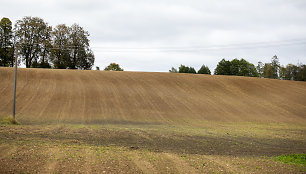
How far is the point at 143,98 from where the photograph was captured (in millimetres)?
36500

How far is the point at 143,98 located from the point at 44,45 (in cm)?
4010

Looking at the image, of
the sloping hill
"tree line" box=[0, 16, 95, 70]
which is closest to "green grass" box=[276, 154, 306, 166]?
the sloping hill

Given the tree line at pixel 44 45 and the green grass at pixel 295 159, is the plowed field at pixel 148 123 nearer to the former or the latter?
the green grass at pixel 295 159

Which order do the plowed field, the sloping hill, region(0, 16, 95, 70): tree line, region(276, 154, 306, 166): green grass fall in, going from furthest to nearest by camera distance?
region(0, 16, 95, 70): tree line
the sloping hill
region(276, 154, 306, 166): green grass
the plowed field

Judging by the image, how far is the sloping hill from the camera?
29.3 m

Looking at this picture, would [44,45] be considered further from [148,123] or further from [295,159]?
[295,159]

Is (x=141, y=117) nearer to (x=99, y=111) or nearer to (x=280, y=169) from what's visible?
(x=99, y=111)

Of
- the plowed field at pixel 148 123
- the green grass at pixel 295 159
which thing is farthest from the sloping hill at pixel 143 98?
the green grass at pixel 295 159

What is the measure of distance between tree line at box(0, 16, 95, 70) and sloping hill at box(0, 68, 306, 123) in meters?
21.0

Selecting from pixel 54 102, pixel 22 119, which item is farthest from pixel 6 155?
pixel 54 102

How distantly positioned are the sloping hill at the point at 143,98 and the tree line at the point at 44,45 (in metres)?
21.0

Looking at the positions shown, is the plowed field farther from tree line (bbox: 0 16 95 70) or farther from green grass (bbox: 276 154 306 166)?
tree line (bbox: 0 16 95 70)

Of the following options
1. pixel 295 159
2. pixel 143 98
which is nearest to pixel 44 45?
pixel 143 98

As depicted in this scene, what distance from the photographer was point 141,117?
28.9 meters
